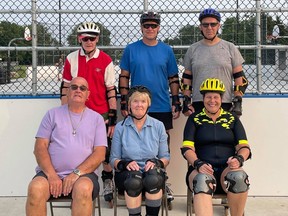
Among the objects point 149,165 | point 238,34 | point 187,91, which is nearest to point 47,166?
point 149,165

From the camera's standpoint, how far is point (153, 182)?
12.6 ft

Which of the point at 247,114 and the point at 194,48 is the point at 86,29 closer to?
the point at 194,48

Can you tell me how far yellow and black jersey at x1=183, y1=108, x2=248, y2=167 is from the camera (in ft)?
13.6

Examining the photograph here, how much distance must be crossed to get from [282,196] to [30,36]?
12.3ft

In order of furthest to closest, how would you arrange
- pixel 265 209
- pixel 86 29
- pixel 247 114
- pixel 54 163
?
pixel 247 114 < pixel 265 209 < pixel 86 29 < pixel 54 163

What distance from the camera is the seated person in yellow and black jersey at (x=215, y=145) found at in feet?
12.9

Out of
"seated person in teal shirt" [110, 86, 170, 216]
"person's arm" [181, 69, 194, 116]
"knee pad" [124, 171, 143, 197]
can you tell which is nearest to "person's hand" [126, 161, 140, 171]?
"seated person in teal shirt" [110, 86, 170, 216]

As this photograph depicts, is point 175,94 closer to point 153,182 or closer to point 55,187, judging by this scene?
point 153,182

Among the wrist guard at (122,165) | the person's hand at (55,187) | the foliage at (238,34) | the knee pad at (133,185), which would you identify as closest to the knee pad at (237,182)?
the knee pad at (133,185)

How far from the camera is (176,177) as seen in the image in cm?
556

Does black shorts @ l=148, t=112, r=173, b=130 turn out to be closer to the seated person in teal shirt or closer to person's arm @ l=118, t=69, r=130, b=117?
person's arm @ l=118, t=69, r=130, b=117

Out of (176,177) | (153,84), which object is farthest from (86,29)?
(176,177)

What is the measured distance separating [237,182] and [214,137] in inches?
20.4

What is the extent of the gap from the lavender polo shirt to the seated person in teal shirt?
19cm
